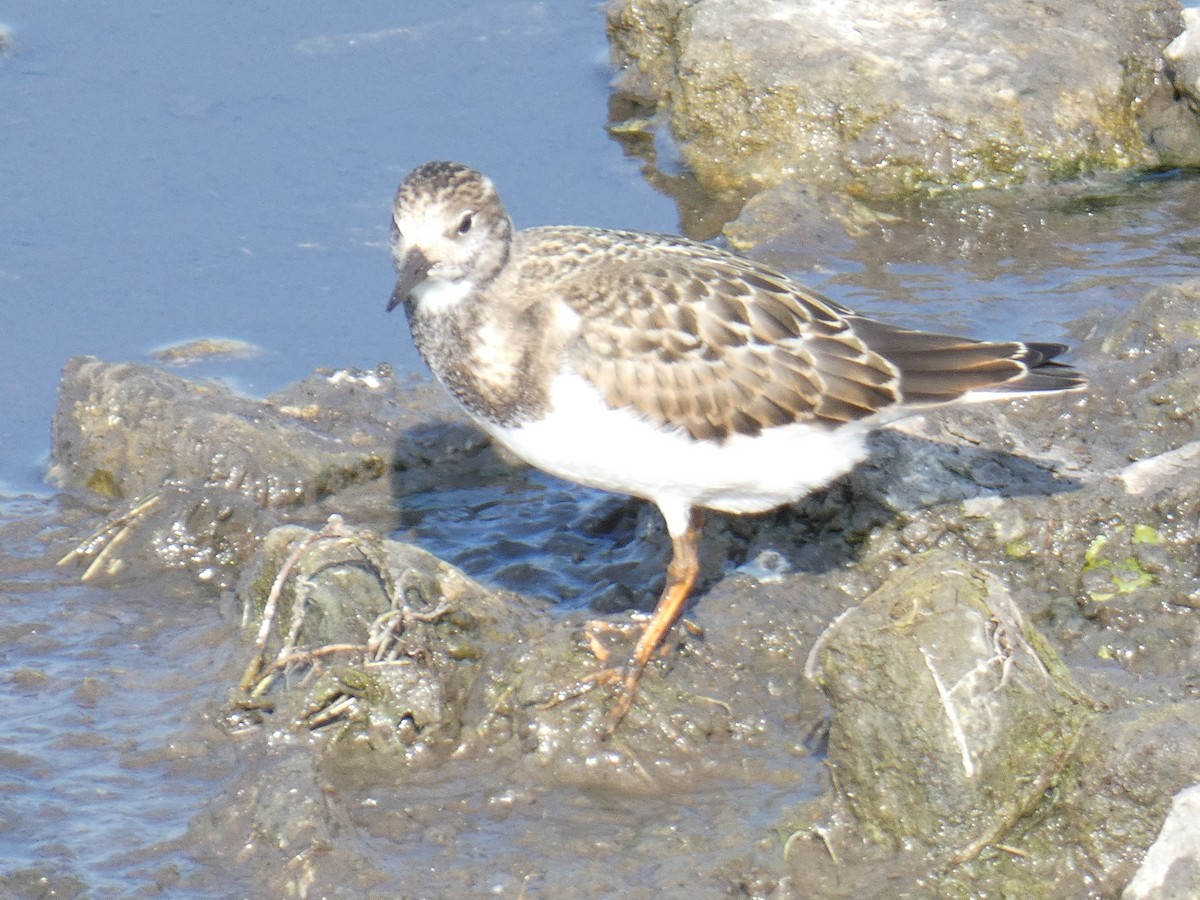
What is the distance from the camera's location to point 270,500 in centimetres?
686

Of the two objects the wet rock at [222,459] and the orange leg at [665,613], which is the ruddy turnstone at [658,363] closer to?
the orange leg at [665,613]

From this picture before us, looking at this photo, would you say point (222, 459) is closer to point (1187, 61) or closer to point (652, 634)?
point (652, 634)

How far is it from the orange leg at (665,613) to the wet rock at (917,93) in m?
4.08

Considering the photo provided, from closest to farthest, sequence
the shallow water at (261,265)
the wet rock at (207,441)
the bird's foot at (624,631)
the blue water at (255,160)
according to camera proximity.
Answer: the shallow water at (261,265), the bird's foot at (624,631), the wet rock at (207,441), the blue water at (255,160)

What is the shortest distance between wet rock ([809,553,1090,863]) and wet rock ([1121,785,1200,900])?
42 centimetres

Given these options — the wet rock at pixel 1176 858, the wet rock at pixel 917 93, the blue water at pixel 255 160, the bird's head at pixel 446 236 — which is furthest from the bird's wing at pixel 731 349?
the wet rock at pixel 917 93

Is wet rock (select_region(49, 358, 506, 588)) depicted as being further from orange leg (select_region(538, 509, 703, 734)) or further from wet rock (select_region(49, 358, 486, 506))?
orange leg (select_region(538, 509, 703, 734))

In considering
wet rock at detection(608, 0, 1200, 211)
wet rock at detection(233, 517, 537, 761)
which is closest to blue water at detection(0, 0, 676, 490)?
wet rock at detection(608, 0, 1200, 211)

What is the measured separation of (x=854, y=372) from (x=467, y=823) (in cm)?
215

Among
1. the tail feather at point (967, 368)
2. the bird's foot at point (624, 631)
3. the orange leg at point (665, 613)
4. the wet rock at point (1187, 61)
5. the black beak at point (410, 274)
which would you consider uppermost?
the wet rock at point (1187, 61)

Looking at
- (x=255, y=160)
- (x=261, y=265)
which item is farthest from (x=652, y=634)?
(x=255, y=160)

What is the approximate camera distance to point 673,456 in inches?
213

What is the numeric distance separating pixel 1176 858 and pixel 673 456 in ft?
7.16

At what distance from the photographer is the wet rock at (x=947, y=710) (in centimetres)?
427
